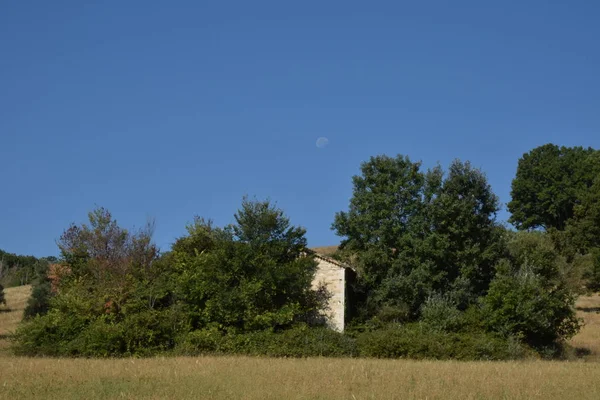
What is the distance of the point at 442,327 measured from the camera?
33.0 m

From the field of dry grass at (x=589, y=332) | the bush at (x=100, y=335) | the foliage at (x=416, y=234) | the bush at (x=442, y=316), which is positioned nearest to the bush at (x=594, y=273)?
the field of dry grass at (x=589, y=332)

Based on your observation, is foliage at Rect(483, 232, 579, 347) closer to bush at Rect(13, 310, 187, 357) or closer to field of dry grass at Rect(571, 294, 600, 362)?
field of dry grass at Rect(571, 294, 600, 362)

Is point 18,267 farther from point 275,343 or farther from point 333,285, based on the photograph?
point 275,343

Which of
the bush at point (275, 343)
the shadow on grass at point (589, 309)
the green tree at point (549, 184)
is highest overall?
the green tree at point (549, 184)

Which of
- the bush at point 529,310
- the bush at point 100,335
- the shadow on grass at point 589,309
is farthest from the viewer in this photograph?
the shadow on grass at point 589,309

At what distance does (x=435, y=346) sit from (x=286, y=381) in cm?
1264

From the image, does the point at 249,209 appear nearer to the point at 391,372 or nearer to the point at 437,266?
the point at 437,266

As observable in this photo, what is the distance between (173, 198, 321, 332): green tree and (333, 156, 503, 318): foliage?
16.1 feet

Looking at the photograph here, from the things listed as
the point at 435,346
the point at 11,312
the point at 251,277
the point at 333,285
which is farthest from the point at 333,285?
the point at 11,312

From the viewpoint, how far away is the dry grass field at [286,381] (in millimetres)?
15953

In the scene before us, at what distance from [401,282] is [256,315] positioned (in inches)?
376

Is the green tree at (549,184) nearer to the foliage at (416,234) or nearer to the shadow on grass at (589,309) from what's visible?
the shadow on grass at (589,309)

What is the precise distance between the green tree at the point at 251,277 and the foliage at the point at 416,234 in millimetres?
4893

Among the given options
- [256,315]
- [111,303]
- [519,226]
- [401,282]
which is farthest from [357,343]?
[519,226]
